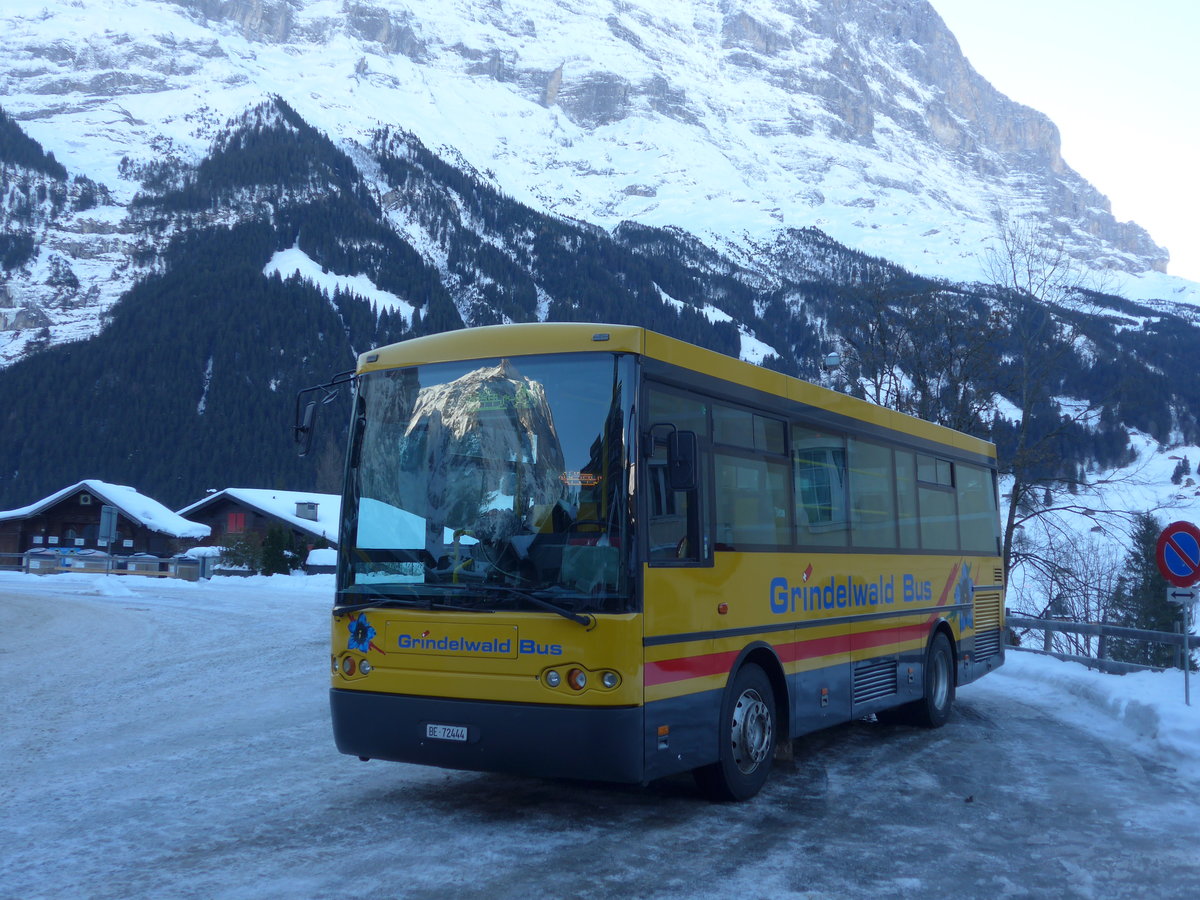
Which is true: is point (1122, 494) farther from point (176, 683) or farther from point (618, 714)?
point (618, 714)

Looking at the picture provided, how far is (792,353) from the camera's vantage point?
454 feet

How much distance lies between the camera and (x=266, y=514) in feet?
212

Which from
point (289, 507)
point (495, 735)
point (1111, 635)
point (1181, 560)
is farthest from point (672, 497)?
point (289, 507)

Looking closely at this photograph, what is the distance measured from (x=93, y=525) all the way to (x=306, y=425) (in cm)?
6316

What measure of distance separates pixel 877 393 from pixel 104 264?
511 feet

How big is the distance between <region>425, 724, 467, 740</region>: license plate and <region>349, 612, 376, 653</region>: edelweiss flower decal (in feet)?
2.19

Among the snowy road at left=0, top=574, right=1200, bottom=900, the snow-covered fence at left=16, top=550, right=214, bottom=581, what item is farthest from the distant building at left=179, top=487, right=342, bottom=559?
the snowy road at left=0, top=574, right=1200, bottom=900

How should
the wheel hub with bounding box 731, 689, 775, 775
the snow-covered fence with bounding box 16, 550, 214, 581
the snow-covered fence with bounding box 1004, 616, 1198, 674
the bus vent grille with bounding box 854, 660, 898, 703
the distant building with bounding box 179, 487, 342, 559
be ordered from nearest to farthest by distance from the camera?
the wheel hub with bounding box 731, 689, 775, 775
the bus vent grille with bounding box 854, 660, 898, 703
the snow-covered fence with bounding box 1004, 616, 1198, 674
the snow-covered fence with bounding box 16, 550, 214, 581
the distant building with bounding box 179, 487, 342, 559

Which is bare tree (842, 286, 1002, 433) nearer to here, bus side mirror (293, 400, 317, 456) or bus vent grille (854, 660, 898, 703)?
bus vent grille (854, 660, 898, 703)

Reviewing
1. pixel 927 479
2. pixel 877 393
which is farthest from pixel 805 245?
pixel 927 479

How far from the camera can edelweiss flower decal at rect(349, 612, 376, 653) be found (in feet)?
23.0

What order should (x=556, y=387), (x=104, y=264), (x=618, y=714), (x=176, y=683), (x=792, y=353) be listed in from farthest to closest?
1. (x=104, y=264)
2. (x=792, y=353)
3. (x=176, y=683)
4. (x=556, y=387)
5. (x=618, y=714)

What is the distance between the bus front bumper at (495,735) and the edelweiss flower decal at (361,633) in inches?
10.9

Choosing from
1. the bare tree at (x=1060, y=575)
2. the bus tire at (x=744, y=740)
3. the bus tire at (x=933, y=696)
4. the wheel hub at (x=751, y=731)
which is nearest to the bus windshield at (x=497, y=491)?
the bus tire at (x=744, y=740)
